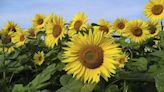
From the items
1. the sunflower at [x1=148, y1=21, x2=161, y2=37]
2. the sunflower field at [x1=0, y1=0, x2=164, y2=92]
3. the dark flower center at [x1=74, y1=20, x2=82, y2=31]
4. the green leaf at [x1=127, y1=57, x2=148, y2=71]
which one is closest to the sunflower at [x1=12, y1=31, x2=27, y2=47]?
the sunflower field at [x1=0, y1=0, x2=164, y2=92]

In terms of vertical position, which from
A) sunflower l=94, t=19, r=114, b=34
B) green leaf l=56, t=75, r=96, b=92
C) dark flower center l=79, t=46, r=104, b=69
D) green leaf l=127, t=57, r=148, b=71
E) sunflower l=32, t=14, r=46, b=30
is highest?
dark flower center l=79, t=46, r=104, b=69

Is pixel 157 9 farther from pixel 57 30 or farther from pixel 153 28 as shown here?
pixel 57 30

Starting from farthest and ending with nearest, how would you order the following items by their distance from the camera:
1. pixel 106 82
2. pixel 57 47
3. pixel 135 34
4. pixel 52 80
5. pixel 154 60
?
1. pixel 135 34
2. pixel 57 47
3. pixel 52 80
4. pixel 154 60
5. pixel 106 82

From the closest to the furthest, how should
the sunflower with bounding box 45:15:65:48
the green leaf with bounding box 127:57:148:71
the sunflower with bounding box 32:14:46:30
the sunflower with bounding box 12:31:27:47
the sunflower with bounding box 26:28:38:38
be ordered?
the green leaf with bounding box 127:57:148:71 → the sunflower with bounding box 45:15:65:48 → the sunflower with bounding box 12:31:27:47 → the sunflower with bounding box 26:28:38:38 → the sunflower with bounding box 32:14:46:30

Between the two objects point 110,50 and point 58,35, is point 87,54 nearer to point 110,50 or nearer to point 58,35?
point 110,50

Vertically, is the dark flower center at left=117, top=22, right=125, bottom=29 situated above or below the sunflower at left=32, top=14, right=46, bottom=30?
above

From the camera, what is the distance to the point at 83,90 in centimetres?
254

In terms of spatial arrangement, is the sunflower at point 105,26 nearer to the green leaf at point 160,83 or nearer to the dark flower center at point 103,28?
the dark flower center at point 103,28

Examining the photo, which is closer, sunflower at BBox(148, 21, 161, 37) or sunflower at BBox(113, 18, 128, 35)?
sunflower at BBox(148, 21, 161, 37)

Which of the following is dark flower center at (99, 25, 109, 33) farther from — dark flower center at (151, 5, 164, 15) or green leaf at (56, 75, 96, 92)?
green leaf at (56, 75, 96, 92)

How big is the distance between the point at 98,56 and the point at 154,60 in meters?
0.75

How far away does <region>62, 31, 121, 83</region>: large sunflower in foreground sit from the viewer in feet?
8.14

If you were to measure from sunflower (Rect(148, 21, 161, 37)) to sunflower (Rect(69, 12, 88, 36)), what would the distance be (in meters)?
0.60

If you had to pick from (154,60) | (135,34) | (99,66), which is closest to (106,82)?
(99,66)
